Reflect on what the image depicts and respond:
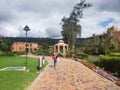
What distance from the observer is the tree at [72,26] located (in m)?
64.4

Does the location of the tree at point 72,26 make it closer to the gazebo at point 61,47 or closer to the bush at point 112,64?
the gazebo at point 61,47

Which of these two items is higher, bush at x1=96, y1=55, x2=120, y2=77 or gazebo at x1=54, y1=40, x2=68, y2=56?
gazebo at x1=54, y1=40, x2=68, y2=56

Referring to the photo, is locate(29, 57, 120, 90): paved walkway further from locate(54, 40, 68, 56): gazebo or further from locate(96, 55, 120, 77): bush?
locate(54, 40, 68, 56): gazebo

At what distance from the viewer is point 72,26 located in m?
68.3

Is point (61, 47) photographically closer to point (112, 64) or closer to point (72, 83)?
point (112, 64)

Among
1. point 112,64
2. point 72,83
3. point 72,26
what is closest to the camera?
point 72,83

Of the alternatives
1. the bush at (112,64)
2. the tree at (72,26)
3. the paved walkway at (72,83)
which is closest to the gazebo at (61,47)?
the tree at (72,26)

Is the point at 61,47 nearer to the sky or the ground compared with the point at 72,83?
nearer to the sky

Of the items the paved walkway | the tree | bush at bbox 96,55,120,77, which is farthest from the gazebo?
the paved walkway

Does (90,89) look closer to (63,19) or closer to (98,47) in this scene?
(98,47)

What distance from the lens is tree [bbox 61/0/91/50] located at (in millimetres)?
64438

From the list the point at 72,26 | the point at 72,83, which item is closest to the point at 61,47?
the point at 72,26

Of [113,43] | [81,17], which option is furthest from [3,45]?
[113,43]

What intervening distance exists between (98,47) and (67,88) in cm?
5227
